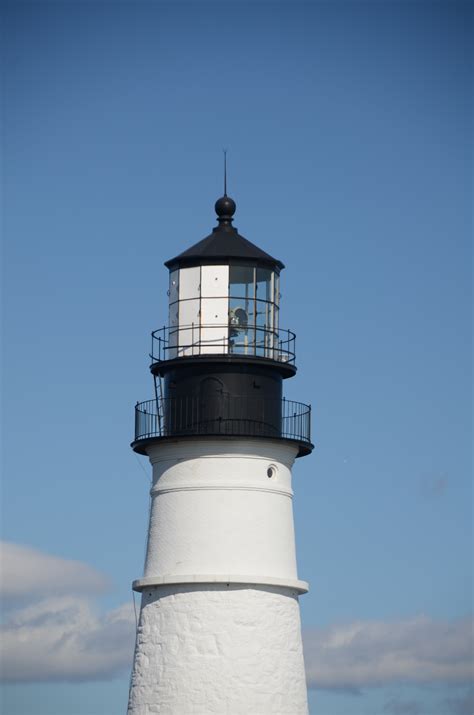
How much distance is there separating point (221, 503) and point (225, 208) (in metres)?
5.90

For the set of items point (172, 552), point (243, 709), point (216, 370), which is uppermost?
point (216, 370)

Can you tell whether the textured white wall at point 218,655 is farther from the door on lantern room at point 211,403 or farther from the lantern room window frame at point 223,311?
the lantern room window frame at point 223,311

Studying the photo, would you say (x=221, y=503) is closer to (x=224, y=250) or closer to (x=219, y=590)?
(x=219, y=590)

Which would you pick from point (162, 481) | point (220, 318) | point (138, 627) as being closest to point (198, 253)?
point (220, 318)

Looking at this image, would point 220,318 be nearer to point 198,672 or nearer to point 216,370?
point 216,370

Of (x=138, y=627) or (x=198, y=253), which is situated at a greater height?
(x=198, y=253)

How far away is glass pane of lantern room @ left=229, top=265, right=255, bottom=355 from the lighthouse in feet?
0.06

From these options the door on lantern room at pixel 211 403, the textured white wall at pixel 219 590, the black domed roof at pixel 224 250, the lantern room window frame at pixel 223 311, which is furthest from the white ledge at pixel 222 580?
the black domed roof at pixel 224 250

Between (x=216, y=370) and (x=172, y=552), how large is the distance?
11.5 feet

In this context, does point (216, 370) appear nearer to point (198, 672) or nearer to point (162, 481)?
point (162, 481)

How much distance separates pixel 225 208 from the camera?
4156 cm

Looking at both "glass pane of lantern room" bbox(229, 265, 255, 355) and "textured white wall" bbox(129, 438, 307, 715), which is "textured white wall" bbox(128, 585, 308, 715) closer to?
"textured white wall" bbox(129, 438, 307, 715)

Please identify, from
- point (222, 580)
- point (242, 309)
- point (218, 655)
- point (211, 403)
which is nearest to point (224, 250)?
point (242, 309)

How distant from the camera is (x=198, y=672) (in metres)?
39.2
